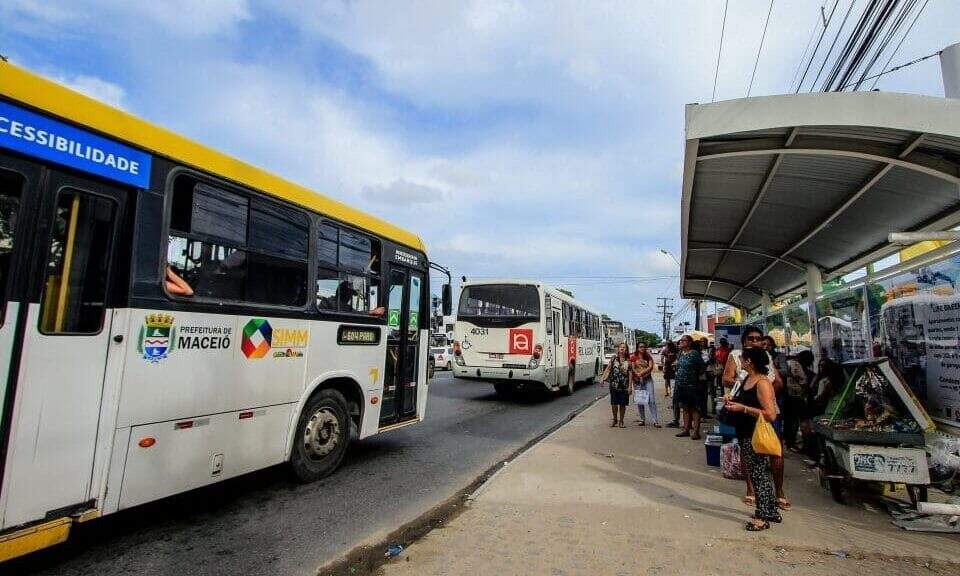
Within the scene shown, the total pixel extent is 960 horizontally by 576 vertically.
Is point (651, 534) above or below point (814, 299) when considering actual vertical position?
below

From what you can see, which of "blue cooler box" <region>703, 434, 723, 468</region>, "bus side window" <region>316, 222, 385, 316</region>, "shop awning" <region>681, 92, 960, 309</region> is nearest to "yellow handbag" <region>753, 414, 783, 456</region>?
"blue cooler box" <region>703, 434, 723, 468</region>

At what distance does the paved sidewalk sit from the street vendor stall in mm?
397

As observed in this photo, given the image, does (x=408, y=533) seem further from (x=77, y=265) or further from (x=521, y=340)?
(x=521, y=340)

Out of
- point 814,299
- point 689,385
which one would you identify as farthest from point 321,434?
point 814,299

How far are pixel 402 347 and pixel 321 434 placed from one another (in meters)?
1.88

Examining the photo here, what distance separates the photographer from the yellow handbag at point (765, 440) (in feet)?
15.0

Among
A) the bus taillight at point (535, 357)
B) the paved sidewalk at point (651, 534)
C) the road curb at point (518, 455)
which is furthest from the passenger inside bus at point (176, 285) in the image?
the bus taillight at point (535, 357)

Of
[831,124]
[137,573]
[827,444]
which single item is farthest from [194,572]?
[831,124]

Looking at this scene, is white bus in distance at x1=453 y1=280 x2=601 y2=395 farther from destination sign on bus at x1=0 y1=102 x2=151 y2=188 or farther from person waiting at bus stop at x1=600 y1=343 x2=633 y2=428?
destination sign on bus at x1=0 y1=102 x2=151 y2=188

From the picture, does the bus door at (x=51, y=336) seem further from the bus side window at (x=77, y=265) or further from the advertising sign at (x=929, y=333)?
the advertising sign at (x=929, y=333)

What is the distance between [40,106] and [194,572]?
331cm

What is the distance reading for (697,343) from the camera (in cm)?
963

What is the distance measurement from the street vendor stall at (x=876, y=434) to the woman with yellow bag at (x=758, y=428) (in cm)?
83

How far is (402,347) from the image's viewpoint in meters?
7.36
